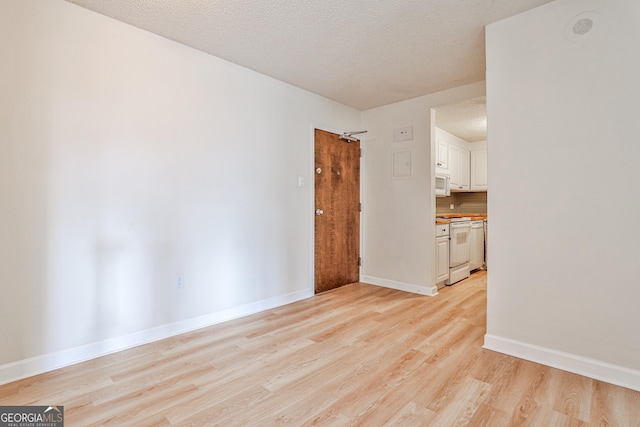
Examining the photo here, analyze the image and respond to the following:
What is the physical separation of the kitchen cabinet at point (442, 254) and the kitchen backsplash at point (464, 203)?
75.9 inches

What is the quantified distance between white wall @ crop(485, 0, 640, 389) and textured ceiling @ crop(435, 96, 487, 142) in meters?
1.32

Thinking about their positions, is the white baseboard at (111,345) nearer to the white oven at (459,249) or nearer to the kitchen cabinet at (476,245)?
the white oven at (459,249)

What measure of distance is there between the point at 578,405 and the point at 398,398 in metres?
0.95

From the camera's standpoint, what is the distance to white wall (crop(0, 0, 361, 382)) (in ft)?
6.22

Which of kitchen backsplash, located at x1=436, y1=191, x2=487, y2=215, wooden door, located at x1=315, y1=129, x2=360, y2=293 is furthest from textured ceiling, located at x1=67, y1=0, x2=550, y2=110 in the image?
kitchen backsplash, located at x1=436, y1=191, x2=487, y2=215

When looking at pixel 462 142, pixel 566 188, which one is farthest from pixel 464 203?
pixel 566 188

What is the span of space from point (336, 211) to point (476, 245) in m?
2.64

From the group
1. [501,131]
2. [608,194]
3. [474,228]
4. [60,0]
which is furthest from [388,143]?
[60,0]

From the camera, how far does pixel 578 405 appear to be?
1614 mm

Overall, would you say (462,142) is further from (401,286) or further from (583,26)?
(583,26)

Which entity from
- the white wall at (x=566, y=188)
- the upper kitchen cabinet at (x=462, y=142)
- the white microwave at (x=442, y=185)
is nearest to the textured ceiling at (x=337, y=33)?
the white wall at (x=566, y=188)

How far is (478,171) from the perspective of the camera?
18.6ft

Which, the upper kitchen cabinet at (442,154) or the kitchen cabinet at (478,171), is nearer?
the upper kitchen cabinet at (442,154)

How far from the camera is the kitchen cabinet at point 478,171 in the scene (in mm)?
5602
